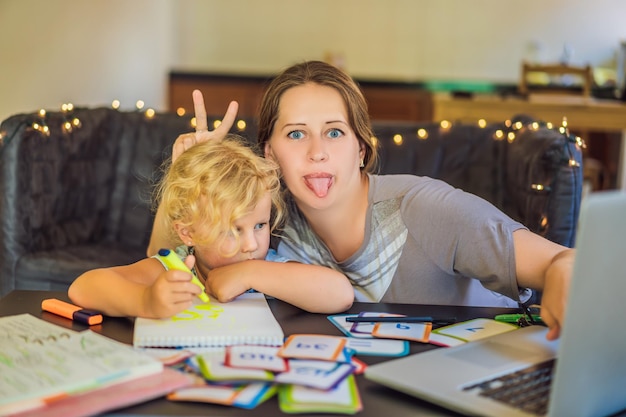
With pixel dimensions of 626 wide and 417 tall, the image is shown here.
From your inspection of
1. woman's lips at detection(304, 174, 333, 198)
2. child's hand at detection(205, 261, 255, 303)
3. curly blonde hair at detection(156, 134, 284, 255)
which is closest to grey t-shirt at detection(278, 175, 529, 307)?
woman's lips at detection(304, 174, 333, 198)

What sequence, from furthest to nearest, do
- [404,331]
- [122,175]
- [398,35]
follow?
[398,35] → [122,175] → [404,331]

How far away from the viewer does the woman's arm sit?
3.66 feet

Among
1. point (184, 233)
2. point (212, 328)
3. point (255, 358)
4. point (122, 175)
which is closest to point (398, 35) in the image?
point (122, 175)

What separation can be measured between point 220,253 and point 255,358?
0.45 meters

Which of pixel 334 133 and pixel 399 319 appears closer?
pixel 399 319

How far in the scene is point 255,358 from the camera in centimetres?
103

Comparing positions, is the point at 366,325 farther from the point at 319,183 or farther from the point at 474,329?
the point at 319,183

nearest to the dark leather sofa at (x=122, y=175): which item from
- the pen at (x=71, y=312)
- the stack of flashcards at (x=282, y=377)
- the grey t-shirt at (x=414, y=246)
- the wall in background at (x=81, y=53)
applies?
the wall in background at (x=81, y=53)

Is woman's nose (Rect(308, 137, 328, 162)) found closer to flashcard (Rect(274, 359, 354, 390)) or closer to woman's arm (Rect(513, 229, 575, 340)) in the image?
woman's arm (Rect(513, 229, 575, 340))

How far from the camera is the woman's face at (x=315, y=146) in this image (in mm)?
1586

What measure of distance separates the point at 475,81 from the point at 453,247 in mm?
5380

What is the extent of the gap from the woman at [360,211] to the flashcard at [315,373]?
0.53m

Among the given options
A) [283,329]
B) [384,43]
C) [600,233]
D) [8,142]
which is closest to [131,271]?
[283,329]

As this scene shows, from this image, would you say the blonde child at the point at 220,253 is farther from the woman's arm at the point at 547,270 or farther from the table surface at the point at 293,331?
the woman's arm at the point at 547,270
